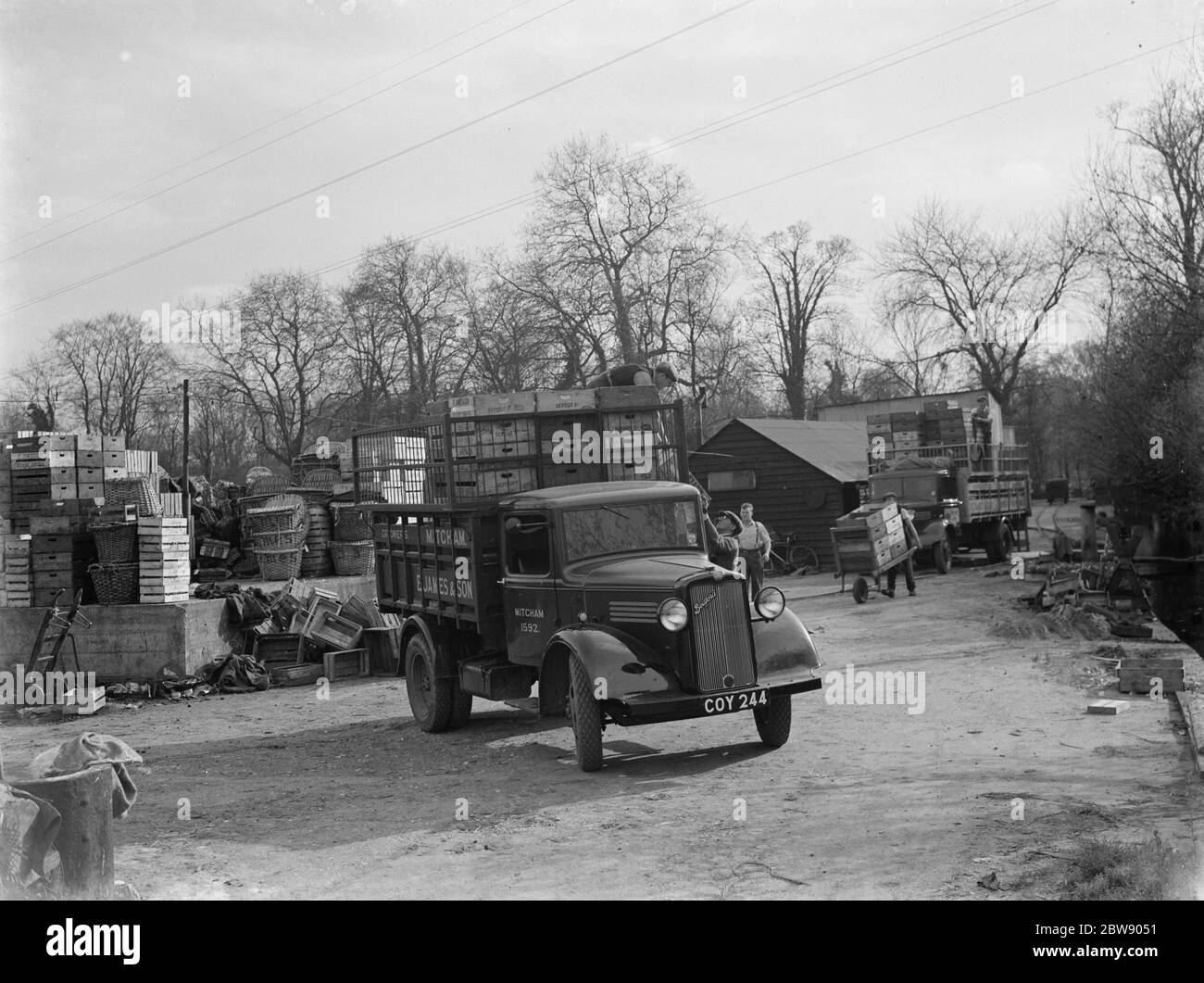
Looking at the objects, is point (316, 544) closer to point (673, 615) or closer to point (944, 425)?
point (673, 615)

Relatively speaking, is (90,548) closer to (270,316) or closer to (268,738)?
(268,738)

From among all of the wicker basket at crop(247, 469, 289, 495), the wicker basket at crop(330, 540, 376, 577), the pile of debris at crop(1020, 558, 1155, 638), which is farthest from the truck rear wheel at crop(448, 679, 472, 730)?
the wicker basket at crop(247, 469, 289, 495)

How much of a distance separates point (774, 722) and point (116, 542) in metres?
10.5

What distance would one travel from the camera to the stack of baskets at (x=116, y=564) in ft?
53.7

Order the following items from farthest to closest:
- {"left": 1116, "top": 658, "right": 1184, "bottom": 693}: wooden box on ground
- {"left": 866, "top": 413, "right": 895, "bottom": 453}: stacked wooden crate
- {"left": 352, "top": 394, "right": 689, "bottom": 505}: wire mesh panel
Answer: {"left": 866, "top": 413, "right": 895, "bottom": 453}: stacked wooden crate < {"left": 352, "top": 394, "right": 689, "bottom": 505}: wire mesh panel < {"left": 1116, "top": 658, "right": 1184, "bottom": 693}: wooden box on ground

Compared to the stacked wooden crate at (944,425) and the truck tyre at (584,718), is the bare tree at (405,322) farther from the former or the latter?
the truck tyre at (584,718)

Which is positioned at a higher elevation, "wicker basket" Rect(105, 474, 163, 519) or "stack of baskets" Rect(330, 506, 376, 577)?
"wicker basket" Rect(105, 474, 163, 519)

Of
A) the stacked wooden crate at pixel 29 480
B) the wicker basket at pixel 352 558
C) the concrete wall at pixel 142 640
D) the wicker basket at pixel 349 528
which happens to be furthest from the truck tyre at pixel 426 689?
the wicker basket at pixel 349 528

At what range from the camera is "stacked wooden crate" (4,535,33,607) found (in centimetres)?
1675

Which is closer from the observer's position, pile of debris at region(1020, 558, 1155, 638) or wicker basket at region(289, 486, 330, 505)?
pile of debris at region(1020, 558, 1155, 638)

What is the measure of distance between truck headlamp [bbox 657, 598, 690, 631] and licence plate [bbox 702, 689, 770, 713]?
60 cm

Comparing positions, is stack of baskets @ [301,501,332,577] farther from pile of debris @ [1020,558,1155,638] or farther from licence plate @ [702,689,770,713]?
licence plate @ [702,689,770,713]

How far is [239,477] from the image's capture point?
53.8 metres

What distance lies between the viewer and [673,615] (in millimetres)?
9125
